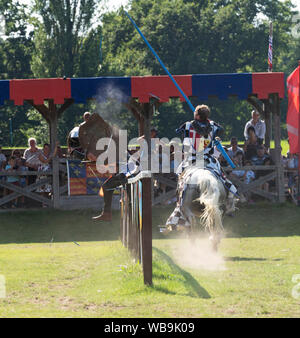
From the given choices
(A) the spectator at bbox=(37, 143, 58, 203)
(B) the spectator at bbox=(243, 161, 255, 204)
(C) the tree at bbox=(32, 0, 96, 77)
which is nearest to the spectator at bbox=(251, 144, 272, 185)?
(B) the spectator at bbox=(243, 161, 255, 204)

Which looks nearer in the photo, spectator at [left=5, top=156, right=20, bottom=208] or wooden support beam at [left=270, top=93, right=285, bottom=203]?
spectator at [left=5, top=156, right=20, bottom=208]

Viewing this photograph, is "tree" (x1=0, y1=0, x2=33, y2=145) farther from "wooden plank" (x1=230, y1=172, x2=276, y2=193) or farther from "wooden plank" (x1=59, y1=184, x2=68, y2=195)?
"wooden plank" (x1=230, y1=172, x2=276, y2=193)

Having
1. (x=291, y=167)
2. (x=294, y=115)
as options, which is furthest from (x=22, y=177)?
(x=294, y=115)

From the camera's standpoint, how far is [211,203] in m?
10.1

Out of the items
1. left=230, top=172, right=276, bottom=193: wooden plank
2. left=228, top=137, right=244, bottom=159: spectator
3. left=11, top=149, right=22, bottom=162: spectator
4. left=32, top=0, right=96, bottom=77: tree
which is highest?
left=32, top=0, right=96, bottom=77: tree

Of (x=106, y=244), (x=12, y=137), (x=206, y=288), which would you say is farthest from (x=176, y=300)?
(x=12, y=137)

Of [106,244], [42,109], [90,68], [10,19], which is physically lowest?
[106,244]

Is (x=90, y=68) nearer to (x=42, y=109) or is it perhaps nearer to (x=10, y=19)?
(x=10, y=19)

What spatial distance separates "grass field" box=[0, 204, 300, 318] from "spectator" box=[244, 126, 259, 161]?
2312 millimetres

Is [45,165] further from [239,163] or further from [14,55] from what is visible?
[14,55]

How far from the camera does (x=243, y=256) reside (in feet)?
36.1

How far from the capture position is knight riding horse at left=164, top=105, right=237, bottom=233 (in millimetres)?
10680

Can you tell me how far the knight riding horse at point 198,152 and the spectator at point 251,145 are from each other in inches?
268
